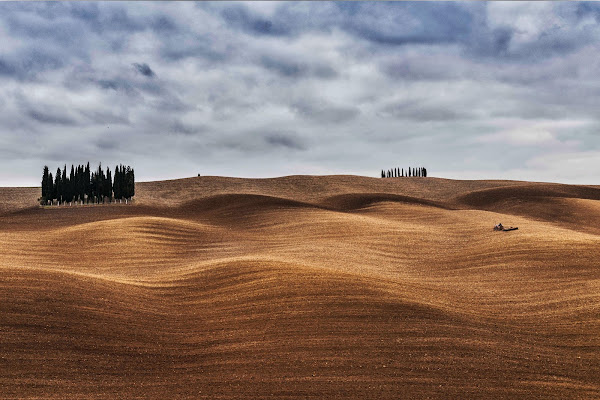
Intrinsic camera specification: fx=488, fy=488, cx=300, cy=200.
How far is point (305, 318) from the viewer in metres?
14.4

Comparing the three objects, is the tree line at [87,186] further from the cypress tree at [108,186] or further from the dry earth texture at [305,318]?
the dry earth texture at [305,318]

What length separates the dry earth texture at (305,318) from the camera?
1130 cm

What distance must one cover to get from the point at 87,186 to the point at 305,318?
55.1 meters

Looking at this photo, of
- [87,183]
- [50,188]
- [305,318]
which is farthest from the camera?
[87,183]

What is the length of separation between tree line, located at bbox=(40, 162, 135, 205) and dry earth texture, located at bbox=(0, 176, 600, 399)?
33.4 m

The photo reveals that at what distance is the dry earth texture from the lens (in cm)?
1130

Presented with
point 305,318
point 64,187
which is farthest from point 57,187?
point 305,318

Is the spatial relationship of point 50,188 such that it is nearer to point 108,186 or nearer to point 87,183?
point 87,183

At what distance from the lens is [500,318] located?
15656mm

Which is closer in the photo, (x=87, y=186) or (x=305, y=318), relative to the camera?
(x=305, y=318)

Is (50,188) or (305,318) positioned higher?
(50,188)

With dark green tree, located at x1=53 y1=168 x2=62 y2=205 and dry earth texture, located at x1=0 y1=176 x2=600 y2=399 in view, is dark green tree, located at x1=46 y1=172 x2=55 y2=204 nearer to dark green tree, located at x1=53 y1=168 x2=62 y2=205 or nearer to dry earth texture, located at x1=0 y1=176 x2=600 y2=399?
dark green tree, located at x1=53 y1=168 x2=62 y2=205

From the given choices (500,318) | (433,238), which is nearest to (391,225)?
(433,238)

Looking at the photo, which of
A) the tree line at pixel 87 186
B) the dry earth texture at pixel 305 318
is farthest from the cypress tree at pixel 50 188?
the dry earth texture at pixel 305 318
